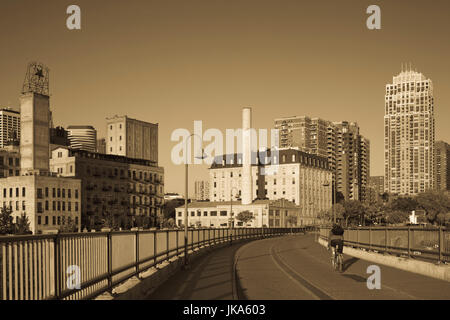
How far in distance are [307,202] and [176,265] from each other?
170 meters

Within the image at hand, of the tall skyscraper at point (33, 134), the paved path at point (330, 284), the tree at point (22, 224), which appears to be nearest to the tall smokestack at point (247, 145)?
the tall skyscraper at point (33, 134)

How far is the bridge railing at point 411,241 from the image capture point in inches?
772

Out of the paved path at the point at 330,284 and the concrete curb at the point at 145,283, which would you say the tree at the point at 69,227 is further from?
the paved path at the point at 330,284

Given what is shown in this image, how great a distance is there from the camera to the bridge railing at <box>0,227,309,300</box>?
721cm

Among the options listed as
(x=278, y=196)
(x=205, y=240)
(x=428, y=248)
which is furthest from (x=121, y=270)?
(x=278, y=196)

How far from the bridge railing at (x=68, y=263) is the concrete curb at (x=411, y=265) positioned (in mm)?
9949

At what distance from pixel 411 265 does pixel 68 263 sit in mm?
17102

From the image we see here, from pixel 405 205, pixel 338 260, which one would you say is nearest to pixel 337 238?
pixel 338 260

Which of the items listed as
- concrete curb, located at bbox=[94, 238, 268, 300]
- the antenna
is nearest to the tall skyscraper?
the antenna

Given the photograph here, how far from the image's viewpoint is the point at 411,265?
903 inches

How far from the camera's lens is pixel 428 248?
21.5 meters

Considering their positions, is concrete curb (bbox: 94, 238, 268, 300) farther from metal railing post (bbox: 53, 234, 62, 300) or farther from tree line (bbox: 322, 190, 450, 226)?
tree line (bbox: 322, 190, 450, 226)

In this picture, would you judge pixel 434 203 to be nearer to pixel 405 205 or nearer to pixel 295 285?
pixel 405 205
